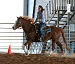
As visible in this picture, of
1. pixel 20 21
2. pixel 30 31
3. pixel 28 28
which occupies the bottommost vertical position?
pixel 30 31

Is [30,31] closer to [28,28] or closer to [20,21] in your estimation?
[28,28]

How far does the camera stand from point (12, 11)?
1942 centimetres

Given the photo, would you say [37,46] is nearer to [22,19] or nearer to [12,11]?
[22,19]

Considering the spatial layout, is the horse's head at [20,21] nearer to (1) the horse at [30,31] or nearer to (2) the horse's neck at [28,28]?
(1) the horse at [30,31]

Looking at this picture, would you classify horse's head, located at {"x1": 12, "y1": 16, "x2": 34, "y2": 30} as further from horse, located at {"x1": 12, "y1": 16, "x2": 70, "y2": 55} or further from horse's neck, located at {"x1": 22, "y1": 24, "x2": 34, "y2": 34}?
horse's neck, located at {"x1": 22, "y1": 24, "x2": 34, "y2": 34}

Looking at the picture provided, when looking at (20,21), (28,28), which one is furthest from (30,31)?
(20,21)

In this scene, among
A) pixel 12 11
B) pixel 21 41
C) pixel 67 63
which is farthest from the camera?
pixel 12 11

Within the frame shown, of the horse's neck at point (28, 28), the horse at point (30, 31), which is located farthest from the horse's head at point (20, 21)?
the horse's neck at point (28, 28)

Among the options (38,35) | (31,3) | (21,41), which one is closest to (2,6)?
(31,3)

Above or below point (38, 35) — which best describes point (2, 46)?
below

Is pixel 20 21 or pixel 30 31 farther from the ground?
pixel 20 21

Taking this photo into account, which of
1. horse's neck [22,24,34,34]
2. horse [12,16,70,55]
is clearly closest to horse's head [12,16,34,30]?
horse [12,16,70,55]

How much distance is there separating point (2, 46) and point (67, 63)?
9.19 metres

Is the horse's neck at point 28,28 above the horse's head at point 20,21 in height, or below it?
below
